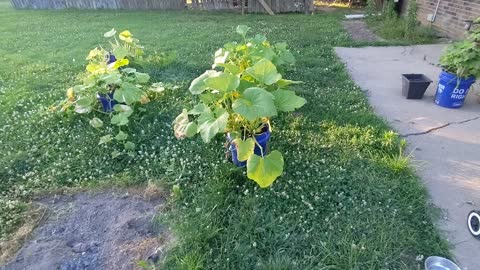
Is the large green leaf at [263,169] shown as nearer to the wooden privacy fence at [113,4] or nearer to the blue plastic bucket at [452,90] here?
the blue plastic bucket at [452,90]

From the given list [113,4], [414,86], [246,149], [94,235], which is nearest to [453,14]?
[414,86]

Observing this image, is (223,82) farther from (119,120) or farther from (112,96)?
(112,96)

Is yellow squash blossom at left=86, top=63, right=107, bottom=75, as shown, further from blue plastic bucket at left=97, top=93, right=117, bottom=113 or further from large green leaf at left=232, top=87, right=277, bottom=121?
large green leaf at left=232, top=87, right=277, bottom=121

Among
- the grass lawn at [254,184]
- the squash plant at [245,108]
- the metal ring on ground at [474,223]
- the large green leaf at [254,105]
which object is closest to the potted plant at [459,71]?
the grass lawn at [254,184]

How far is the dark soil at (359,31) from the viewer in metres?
5.61

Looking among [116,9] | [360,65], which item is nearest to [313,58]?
[360,65]

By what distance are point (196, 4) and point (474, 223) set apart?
810cm

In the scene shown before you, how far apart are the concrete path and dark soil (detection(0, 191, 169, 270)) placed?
1741 mm

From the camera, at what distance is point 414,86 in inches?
126

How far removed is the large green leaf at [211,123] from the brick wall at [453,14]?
195 inches

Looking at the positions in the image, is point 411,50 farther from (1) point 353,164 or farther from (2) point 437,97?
(1) point 353,164

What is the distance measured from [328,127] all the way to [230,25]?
4.64 meters

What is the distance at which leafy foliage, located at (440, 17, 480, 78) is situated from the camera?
112 inches

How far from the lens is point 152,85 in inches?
133
